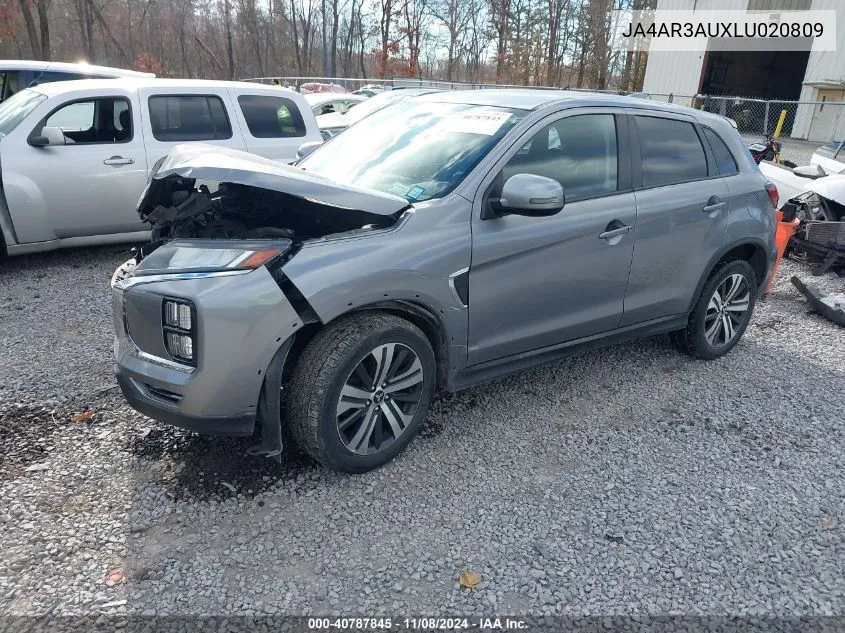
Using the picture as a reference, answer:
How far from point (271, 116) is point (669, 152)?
4.79m

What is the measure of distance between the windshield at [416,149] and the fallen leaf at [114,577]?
211cm

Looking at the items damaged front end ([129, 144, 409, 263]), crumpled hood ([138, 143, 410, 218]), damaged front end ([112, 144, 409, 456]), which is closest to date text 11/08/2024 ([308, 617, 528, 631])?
damaged front end ([112, 144, 409, 456])

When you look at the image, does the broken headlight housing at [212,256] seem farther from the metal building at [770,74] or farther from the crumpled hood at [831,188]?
the metal building at [770,74]

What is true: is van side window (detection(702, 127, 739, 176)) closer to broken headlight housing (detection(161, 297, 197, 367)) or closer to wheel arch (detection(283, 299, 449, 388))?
wheel arch (detection(283, 299, 449, 388))

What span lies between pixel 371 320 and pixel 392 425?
58cm

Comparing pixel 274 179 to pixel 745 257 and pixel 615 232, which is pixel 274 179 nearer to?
pixel 615 232

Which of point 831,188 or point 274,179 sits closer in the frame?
point 274,179

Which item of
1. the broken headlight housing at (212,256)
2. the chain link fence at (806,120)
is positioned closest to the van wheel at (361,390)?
the broken headlight housing at (212,256)

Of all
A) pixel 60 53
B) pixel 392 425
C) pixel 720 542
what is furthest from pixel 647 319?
pixel 60 53

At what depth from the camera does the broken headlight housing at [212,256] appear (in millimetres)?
2740

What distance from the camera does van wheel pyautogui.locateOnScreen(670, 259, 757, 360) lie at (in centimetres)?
457

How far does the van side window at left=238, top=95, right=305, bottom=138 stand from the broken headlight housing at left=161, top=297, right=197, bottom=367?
494cm

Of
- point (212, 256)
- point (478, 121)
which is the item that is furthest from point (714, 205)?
point (212, 256)

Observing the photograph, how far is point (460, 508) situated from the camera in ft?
9.87
